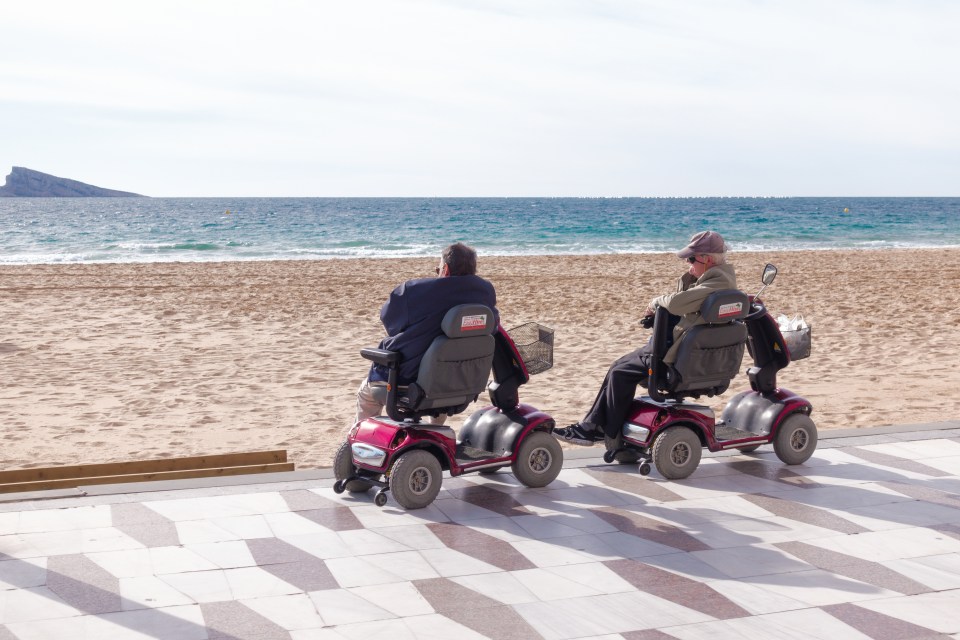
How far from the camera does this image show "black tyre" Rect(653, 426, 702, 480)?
5.27 meters

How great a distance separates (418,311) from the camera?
485 centimetres

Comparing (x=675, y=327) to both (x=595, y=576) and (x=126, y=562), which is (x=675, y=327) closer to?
(x=595, y=576)

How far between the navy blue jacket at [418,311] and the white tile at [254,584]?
129cm

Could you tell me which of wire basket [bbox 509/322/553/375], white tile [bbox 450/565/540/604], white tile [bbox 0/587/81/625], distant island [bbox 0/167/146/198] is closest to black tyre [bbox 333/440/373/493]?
wire basket [bbox 509/322/553/375]

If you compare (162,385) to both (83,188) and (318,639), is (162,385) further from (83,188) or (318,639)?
(83,188)

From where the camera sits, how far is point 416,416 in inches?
199

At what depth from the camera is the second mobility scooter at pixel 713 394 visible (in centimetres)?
529

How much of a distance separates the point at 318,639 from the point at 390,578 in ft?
1.99

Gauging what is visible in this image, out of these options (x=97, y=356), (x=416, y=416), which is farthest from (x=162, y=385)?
(x=416, y=416)

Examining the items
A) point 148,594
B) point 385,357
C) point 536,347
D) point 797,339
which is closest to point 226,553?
point 148,594

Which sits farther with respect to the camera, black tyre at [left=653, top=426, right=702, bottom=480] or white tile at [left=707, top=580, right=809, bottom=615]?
black tyre at [left=653, top=426, right=702, bottom=480]

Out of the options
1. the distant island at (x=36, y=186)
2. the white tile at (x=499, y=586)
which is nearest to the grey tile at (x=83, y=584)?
the white tile at (x=499, y=586)

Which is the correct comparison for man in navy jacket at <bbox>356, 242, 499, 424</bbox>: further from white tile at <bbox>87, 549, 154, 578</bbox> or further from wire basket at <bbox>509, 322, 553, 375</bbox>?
white tile at <bbox>87, 549, 154, 578</bbox>

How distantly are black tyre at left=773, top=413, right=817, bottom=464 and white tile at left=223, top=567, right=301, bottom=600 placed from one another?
9.82ft
